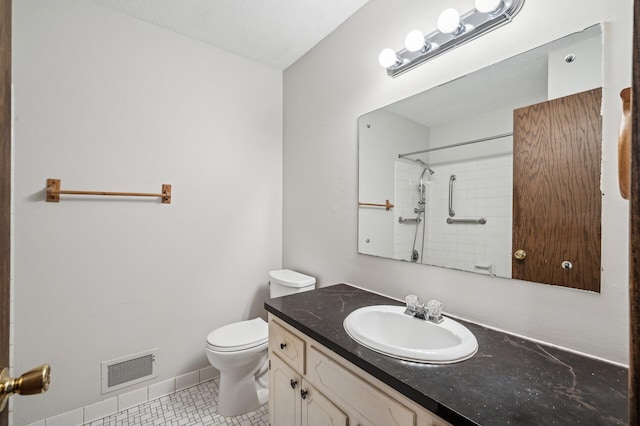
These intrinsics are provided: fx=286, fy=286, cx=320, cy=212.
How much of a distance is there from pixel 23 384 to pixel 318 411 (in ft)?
3.00

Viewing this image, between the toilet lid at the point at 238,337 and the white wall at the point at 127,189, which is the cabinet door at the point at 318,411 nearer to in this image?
the toilet lid at the point at 238,337

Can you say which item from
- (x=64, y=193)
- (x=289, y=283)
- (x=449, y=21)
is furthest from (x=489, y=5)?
(x=64, y=193)

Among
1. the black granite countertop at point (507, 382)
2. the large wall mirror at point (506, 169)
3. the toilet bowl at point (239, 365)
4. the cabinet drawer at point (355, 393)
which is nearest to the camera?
the black granite countertop at point (507, 382)

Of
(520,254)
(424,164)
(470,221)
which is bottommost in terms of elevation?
(520,254)

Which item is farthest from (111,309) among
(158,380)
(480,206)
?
(480,206)

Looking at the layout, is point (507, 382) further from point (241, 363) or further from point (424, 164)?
point (241, 363)

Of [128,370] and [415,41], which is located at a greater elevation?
[415,41]

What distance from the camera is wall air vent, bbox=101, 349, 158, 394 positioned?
171 centimetres

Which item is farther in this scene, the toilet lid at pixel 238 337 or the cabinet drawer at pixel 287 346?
A: the toilet lid at pixel 238 337

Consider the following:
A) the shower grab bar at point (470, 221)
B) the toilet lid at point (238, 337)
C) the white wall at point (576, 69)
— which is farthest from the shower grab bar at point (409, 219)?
the toilet lid at point (238, 337)

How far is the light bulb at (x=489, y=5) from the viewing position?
3.45 feet

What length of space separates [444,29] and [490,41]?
0.19 meters

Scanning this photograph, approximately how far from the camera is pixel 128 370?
178cm

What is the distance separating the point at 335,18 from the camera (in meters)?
1.78
